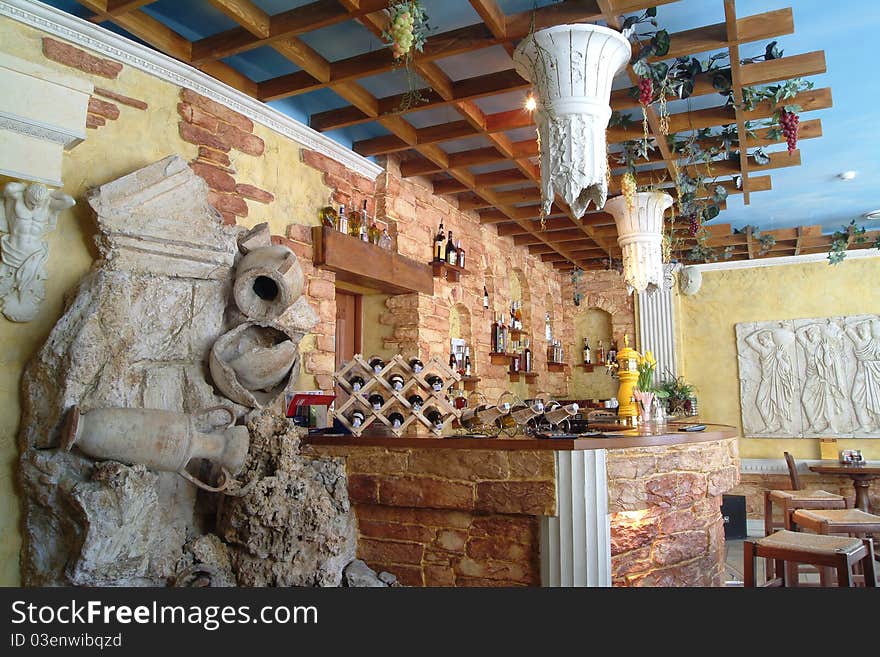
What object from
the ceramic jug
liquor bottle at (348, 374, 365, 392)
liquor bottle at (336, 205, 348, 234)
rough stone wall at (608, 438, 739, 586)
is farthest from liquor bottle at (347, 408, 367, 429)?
liquor bottle at (336, 205, 348, 234)

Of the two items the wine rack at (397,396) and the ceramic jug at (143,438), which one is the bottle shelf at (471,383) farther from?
the ceramic jug at (143,438)

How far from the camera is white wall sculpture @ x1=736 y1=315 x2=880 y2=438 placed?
743 centimetres

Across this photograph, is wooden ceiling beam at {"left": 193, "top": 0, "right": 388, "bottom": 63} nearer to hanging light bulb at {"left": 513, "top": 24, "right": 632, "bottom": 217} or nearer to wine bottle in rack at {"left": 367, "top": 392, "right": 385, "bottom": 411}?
hanging light bulb at {"left": 513, "top": 24, "right": 632, "bottom": 217}

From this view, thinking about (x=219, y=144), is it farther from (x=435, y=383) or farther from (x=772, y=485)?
(x=772, y=485)

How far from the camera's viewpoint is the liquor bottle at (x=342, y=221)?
448cm

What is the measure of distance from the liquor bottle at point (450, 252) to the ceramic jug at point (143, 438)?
329cm

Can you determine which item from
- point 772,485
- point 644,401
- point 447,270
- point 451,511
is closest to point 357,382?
point 451,511

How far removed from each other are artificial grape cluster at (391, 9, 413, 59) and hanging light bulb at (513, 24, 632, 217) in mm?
621

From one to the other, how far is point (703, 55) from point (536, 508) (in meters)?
2.77

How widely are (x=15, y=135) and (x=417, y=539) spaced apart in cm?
240

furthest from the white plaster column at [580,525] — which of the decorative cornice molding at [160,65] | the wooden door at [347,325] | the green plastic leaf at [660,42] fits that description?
the wooden door at [347,325]

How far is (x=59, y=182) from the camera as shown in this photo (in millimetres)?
2729

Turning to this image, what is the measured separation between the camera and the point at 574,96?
290 cm

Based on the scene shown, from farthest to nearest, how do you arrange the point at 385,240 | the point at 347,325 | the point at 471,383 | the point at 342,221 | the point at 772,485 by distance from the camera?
the point at 772,485 < the point at 471,383 < the point at 347,325 < the point at 385,240 < the point at 342,221
